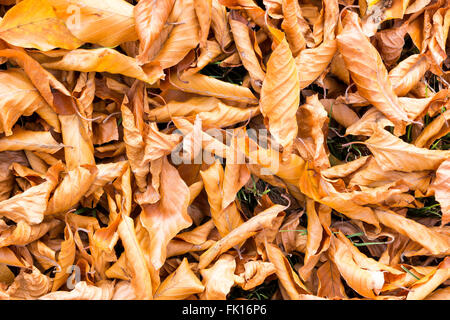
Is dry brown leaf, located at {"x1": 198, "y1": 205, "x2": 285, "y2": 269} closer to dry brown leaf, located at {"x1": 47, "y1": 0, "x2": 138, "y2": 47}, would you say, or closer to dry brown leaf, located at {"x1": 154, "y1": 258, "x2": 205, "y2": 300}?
dry brown leaf, located at {"x1": 154, "y1": 258, "x2": 205, "y2": 300}

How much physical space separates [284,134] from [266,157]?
0.06m

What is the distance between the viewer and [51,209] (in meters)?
0.98

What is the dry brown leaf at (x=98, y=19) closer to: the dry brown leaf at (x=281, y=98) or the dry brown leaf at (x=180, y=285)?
the dry brown leaf at (x=281, y=98)

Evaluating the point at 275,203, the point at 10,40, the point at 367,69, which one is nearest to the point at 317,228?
the point at 275,203

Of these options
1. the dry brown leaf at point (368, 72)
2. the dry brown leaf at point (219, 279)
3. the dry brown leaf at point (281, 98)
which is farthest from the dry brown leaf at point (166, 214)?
the dry brown leaf at point (368, 72)

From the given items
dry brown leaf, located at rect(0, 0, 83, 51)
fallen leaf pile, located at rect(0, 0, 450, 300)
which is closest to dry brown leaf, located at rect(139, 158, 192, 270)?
fallen leaf pile, located at rect(0, 0, 450, 300)

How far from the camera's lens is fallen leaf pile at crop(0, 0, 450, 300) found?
3.13ft

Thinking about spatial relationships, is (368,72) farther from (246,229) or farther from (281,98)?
(246,229)

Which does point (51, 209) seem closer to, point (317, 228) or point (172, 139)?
point (172, 139)

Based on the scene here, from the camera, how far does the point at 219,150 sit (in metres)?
0.99

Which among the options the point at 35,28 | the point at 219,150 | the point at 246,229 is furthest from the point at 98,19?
the point at 246,229

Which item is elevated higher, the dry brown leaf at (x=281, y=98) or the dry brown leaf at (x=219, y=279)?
the dry brown leaf at (x=281, y=98)

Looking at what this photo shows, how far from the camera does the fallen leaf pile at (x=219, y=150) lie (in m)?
0.96

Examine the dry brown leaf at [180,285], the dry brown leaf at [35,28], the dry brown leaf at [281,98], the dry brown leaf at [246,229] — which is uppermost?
the dry brown leaf at [35,28]
